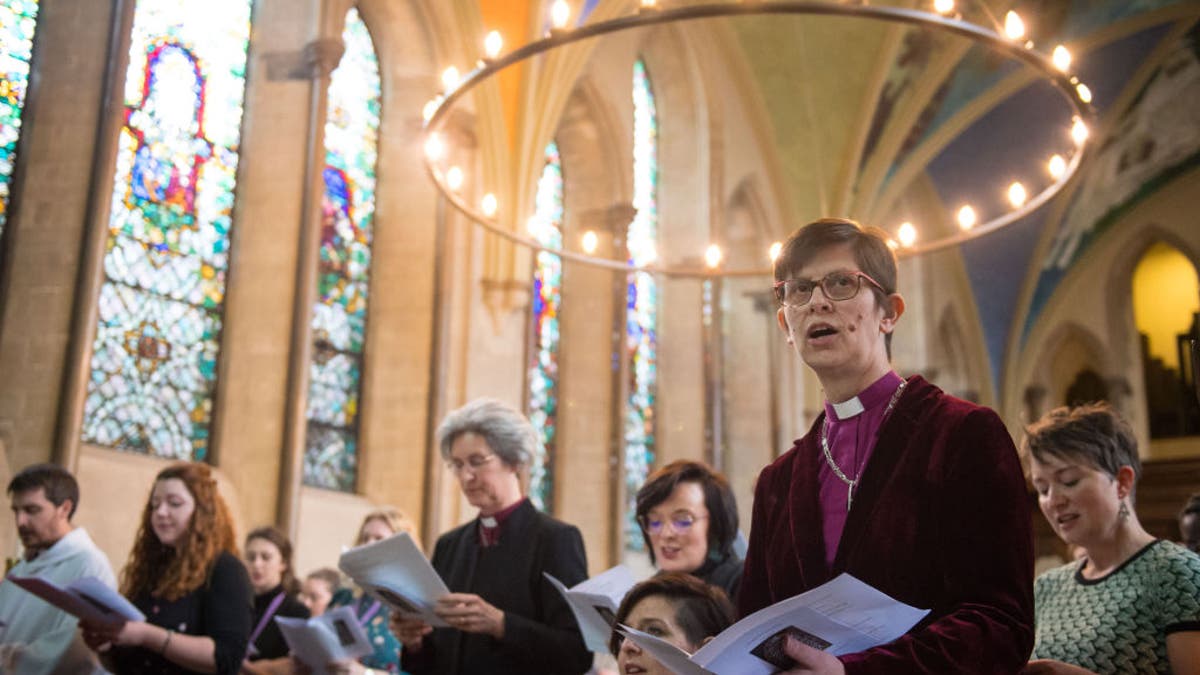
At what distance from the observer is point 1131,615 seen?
241cm

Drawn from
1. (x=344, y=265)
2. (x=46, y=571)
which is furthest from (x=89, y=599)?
(x=344, y=265)

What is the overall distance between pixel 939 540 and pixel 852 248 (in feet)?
1.52

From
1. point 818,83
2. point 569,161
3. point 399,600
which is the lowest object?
point 399,600

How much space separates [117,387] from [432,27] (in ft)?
13.5

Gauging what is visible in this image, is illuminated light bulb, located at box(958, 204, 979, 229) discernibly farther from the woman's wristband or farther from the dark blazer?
the woman's wristband

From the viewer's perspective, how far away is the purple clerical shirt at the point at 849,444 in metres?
1.92

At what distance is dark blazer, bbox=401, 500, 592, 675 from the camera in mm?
3215

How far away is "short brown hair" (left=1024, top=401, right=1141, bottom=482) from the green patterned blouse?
179mm

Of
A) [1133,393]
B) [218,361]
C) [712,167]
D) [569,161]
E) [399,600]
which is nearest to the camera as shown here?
[399,600]

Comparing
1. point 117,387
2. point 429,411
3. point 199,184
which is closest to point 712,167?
point 429,411

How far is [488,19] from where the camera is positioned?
1034cm

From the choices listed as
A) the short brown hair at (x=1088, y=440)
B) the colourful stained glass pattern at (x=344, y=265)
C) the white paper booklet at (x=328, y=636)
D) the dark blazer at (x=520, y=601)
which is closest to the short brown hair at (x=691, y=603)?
the short brown hair at (x=1088, y=440)

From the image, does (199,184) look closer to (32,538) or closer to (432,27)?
(432,27)

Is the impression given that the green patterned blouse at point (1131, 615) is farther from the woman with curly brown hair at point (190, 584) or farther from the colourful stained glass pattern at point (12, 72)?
the colourful stained glass pattern at point (12, 72)
